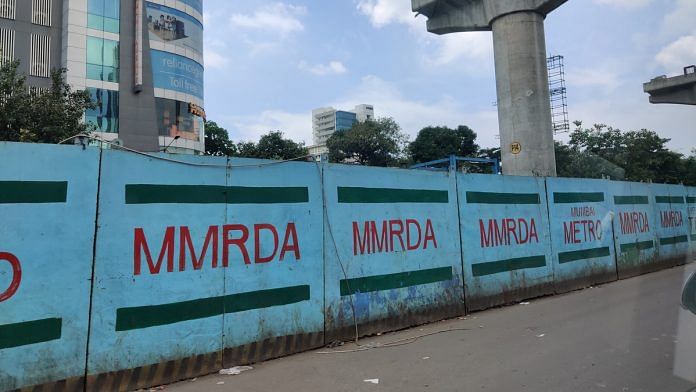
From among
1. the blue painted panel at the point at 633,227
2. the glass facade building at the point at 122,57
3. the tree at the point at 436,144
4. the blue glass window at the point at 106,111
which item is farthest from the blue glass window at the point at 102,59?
the blue painted panel at the point at 633,227

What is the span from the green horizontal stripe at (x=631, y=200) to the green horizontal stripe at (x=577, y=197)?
0.81 meters

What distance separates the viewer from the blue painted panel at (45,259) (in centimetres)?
387

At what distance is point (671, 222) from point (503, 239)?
8.12 m

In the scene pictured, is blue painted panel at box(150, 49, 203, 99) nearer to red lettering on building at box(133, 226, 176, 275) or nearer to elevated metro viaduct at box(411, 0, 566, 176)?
elevated metro viaduct at box(411, 0, 566, 176)

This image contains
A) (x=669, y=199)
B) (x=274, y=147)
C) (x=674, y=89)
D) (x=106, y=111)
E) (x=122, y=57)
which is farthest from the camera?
(x=274, y=147)

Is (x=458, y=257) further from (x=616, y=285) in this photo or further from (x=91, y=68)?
(x=91, y=68)

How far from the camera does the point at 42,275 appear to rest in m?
4.03

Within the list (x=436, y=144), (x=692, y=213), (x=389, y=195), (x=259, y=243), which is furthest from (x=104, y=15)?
(x=692, y=213)

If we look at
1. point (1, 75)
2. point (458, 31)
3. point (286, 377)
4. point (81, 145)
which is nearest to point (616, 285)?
point (286, 377)

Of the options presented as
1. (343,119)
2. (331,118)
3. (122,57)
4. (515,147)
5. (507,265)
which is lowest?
(507,265)

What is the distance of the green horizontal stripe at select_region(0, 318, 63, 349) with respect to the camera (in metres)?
3.82

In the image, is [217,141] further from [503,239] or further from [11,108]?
[503,239]

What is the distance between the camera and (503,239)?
8.28m

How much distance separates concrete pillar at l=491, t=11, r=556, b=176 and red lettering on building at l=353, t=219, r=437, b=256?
39.4 ft
